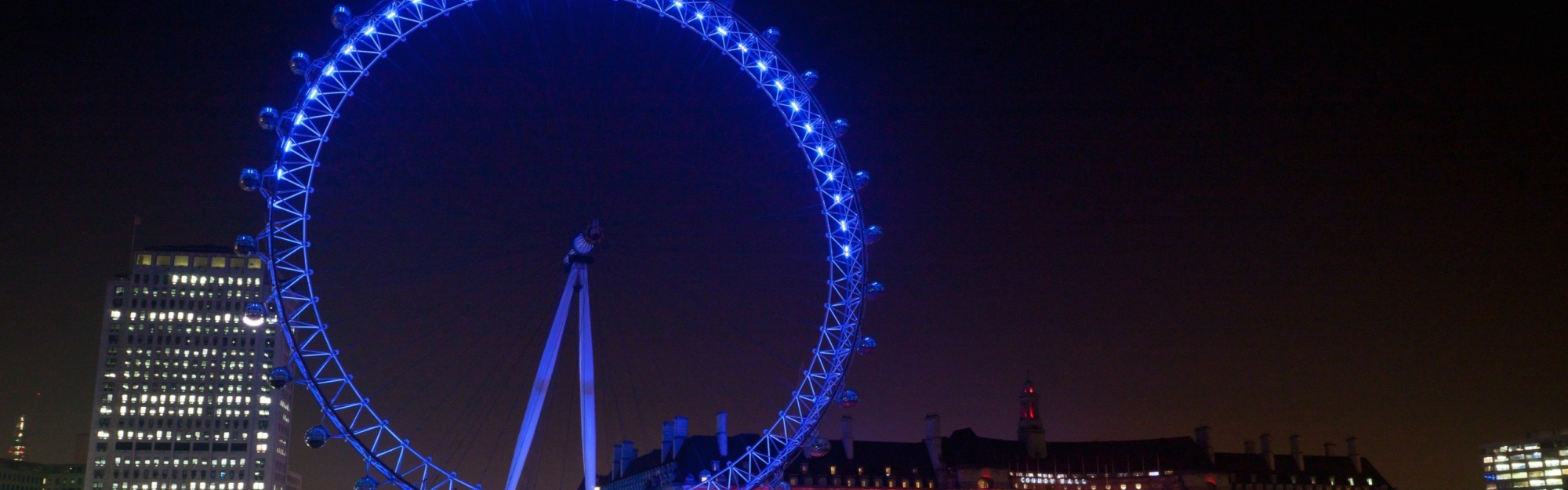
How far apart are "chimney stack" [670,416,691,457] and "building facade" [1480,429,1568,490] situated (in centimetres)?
11799

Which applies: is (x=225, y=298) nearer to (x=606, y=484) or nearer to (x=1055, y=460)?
(x=606, y=484)

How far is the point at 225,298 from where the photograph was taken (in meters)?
110

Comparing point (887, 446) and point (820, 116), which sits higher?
point (820, 116)

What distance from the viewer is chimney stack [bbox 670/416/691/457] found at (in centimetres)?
9750

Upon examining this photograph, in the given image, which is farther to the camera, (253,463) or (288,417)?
(288,417)

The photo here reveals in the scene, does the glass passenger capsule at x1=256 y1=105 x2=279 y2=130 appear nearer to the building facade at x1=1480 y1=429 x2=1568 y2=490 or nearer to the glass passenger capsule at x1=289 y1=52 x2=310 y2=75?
the glass passenger capsule at x1=289 y1=52 x2=310 y2=75

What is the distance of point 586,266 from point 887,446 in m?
67.2

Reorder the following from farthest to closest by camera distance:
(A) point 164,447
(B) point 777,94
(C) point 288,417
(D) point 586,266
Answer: (C) point 288,417 < (A) point 164,447 < (B) point 777,94 < (D) point 586,266

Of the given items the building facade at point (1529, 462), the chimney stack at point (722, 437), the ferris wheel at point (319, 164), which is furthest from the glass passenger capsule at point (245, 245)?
the building facade at point (1529, 462)

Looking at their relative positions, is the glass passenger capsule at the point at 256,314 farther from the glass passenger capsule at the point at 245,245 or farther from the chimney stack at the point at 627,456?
the chimney stack at the point at 627,456

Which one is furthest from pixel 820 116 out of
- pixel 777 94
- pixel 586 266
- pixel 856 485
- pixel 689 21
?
pixel 856 485

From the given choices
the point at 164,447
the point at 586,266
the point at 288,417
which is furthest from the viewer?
the point at 288,417

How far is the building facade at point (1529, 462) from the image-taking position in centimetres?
16475

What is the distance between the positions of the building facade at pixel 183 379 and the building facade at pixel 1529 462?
14588 cm
